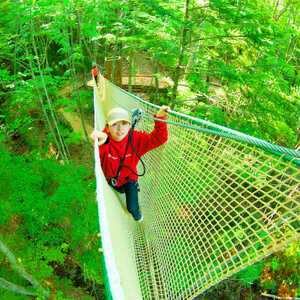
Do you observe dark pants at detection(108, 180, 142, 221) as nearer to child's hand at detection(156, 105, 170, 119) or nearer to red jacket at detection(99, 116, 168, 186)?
red jacket at detection(99, 116, 168, 186)

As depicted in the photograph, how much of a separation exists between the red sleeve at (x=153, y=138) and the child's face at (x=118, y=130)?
0.42 ft

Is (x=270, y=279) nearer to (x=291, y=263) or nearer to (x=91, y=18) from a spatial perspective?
(x=291, y=263)

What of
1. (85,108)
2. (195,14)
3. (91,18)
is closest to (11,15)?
(91,18)

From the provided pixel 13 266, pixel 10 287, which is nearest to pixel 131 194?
pixel 13 266

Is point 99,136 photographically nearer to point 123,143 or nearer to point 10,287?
point 123,143

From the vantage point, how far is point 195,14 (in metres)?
1.92

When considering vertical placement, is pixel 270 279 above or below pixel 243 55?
below

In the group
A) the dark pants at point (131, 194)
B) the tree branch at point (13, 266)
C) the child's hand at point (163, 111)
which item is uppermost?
the child's hand at point (163, 111)

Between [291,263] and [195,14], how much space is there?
4643 mm

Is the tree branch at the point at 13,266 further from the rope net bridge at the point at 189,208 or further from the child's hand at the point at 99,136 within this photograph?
the child's hand at the point at 99,136

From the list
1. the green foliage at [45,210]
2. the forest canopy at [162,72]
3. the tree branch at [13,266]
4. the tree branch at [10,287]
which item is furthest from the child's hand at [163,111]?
the tree branch at [10,287]

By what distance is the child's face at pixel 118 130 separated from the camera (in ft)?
4.30

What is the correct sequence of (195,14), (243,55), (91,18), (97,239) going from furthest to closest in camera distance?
(243,55)
(97,239)
(91,18)
(195,14)

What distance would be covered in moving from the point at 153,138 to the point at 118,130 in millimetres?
238
